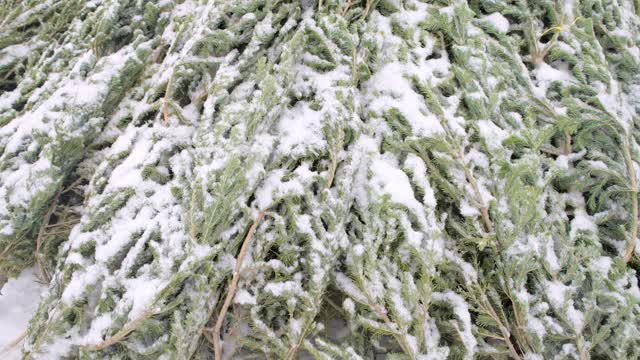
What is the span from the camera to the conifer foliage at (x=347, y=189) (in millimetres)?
1790

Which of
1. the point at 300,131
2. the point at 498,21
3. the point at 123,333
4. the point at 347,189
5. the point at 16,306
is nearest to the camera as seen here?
the point at 123,333

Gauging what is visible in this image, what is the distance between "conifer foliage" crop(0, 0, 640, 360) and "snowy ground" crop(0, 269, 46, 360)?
132 mm

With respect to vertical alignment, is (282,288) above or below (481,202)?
below

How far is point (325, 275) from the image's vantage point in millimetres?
1796

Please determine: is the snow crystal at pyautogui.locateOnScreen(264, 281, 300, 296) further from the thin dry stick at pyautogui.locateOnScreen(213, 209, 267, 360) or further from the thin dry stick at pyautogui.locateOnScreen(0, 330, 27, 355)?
the thin dry stick at pyautogui.locateOnScreen(0, 330, 27, 355)

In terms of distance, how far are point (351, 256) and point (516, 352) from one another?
2.45 ft

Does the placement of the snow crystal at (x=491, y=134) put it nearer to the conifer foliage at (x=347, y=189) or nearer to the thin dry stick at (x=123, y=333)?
the conifer foliage at (x=347, y=189)

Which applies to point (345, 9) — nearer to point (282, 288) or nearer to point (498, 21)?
point (498, 21)

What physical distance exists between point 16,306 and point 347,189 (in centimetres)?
193

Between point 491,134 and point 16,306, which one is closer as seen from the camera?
point 491,134

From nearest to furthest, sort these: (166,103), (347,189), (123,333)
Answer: (123,333) < (347,189) < (166,103)

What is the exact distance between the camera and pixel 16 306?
2.48 m

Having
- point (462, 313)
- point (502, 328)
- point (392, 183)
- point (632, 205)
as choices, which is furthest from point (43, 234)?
point (632, 205)

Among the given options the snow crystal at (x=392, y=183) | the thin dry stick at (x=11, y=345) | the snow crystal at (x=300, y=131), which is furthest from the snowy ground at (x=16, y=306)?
the snow crystal at (x=392, y=183)
